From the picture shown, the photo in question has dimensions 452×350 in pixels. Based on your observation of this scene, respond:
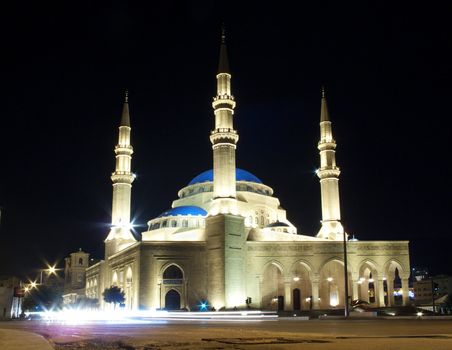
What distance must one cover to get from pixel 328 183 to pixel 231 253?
42.5 feet

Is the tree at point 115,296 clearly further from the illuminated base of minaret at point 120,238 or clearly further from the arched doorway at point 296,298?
the arched doorway at point 296,298

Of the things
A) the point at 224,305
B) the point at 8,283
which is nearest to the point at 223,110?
the point at 224,305

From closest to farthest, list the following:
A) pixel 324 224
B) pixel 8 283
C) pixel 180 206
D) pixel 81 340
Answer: pixel 81 340 < pixel 8 283 < pixel 324 224 < pixel 180 206

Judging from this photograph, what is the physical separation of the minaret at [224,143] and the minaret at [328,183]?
10176mm

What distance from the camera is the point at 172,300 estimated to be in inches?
1667

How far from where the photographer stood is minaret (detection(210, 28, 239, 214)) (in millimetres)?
42531

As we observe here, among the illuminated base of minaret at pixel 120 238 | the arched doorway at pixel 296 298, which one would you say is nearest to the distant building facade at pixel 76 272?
the illuminated base of minaret at pixel 120 238

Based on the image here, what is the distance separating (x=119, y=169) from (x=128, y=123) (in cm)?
495

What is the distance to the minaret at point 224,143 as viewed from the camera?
42.5 metres

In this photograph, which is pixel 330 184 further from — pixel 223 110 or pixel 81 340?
pixel 81 340

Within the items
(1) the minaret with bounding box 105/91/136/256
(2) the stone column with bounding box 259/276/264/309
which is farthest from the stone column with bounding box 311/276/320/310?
(1) the minaret with bounding box 105/91/136/256

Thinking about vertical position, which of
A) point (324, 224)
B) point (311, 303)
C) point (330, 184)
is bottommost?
point (311, 303)

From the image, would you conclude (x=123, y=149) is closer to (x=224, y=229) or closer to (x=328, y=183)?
(x=224, y=229)

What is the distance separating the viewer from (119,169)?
168ft
